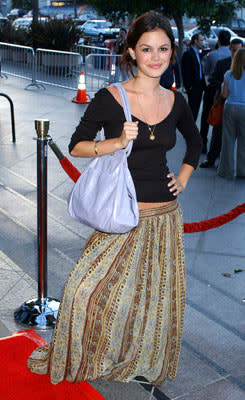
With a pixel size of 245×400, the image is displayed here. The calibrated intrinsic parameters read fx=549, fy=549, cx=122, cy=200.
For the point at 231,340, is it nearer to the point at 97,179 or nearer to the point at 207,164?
the point at 97,179

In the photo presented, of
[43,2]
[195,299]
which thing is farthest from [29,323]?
[43,2]

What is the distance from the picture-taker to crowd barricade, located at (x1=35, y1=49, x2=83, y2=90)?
631 inches

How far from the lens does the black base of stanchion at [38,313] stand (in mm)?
3750

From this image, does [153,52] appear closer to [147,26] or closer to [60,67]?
[147,26]

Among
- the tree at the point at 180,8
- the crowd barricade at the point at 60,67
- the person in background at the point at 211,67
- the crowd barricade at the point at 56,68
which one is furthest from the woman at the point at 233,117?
the tree at the point at 180,8

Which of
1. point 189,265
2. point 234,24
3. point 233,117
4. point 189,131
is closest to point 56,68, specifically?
point 233,117

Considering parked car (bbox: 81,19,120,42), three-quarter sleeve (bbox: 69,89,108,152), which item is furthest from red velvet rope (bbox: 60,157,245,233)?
parked car (bbox: 81,19,120,42)

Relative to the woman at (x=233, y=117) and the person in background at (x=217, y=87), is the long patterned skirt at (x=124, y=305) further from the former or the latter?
the person in background at (x=217, y=87)

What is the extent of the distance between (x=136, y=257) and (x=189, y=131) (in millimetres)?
773

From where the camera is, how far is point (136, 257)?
2848 mm

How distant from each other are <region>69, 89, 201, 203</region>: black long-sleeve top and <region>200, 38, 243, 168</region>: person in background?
17.4ft

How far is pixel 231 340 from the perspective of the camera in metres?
3.72

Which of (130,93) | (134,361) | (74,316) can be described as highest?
(130,93)

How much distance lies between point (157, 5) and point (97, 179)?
66.4 feet
